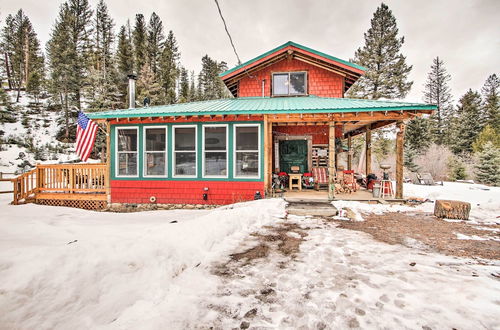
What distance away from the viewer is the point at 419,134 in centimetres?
2159

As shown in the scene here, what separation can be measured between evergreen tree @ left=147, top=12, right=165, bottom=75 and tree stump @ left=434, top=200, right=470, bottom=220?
3478cm

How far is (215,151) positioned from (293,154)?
4550mm

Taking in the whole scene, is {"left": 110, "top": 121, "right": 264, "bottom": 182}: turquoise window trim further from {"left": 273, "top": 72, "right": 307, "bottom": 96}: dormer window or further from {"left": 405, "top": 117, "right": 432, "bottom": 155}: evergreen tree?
{"left": 405, "top": 117, "right": 432, "bottom": 155}: evergreen tree

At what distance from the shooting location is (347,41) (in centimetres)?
2367

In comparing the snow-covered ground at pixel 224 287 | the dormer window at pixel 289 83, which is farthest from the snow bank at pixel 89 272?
the dormer window at pixel 289 83

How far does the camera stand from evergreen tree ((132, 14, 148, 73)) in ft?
98.1

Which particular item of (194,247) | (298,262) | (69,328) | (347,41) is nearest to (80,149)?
(194,247)

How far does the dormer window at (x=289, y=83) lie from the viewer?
1053cm

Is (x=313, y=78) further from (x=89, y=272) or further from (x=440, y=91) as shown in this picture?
(x=440, y=91)

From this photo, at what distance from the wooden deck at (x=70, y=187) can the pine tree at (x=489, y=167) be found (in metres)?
24.1

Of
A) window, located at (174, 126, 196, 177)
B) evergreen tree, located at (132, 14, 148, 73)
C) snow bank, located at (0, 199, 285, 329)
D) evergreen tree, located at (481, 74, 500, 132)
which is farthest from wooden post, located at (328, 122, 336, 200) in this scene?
evergreen tree, located at (481, 74, 500, 132)

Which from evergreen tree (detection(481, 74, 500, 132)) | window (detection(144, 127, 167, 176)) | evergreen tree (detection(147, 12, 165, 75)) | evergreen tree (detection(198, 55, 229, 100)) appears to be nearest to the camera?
window (detection(144, 127, 167, 176))

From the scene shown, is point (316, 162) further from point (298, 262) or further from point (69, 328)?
point (69, 328)

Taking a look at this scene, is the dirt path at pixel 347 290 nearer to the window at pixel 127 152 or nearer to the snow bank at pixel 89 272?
the snow bank at pixel 89 272
